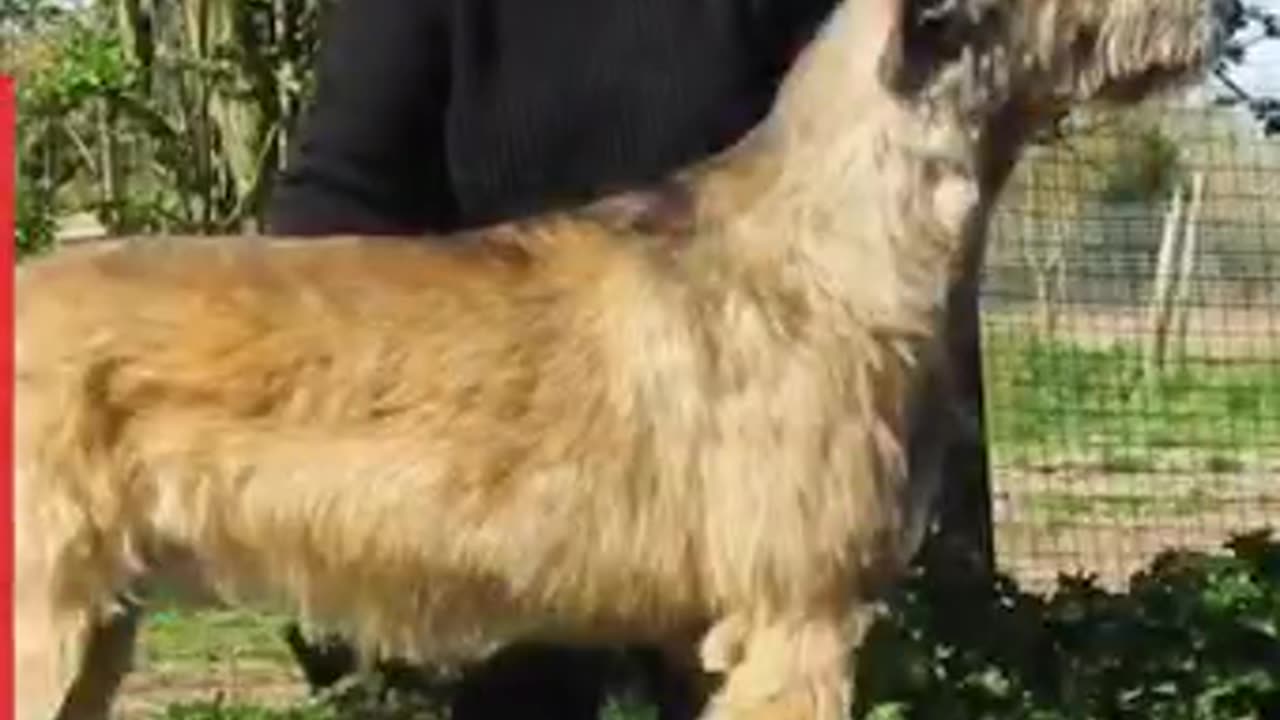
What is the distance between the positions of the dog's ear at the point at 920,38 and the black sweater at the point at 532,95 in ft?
1.81

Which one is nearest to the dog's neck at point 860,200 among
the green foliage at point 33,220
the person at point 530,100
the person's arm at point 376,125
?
the person at point 530,100

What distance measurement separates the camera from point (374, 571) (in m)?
5.34

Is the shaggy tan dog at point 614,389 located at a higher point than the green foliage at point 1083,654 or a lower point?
higher

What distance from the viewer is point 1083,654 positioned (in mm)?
7512

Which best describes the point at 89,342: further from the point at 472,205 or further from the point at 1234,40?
the point at 1234,40

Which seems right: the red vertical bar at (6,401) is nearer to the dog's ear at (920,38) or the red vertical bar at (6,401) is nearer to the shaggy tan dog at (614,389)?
the shaggy tan dog at (614,389)

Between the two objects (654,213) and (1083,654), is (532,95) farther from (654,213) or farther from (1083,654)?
(1083,654)

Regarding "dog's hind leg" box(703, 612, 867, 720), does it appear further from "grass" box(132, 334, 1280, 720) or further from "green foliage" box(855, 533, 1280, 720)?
"grass" box(132, 334, 1280, 720)

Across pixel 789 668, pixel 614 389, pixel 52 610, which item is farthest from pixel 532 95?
pixel 52 610

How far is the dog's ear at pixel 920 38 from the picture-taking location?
5.18 meters

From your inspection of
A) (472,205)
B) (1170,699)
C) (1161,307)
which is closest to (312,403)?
(472,205)

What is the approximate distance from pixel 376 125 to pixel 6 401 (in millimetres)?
1102

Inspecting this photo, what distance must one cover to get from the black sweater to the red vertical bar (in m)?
0.80

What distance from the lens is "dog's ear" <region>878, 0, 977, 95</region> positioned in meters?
5.18
